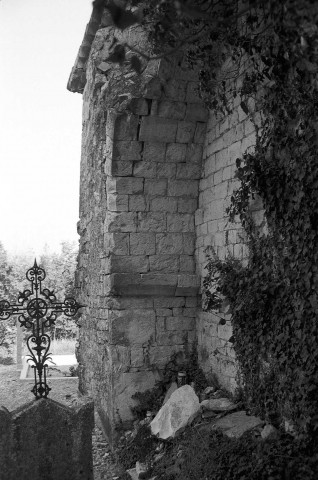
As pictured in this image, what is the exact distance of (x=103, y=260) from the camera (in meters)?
6.16

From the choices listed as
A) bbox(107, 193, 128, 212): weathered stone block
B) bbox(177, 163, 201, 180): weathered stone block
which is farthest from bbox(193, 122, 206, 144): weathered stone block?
bbox(107, 193, 128, 212): weathered stone block

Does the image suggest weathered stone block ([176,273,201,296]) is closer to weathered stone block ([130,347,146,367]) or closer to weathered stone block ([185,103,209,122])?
weathered stone block ([130,347,146,367])

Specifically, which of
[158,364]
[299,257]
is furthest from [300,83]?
[158,364]

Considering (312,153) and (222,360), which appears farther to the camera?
(222,360)

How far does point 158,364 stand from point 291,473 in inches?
108

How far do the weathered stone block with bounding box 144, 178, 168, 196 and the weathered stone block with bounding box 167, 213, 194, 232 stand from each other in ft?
0.98

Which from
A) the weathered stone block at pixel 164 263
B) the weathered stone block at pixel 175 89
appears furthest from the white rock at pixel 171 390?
the weathered stone block at pixel 175 89

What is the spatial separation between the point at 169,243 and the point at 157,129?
1327 mm

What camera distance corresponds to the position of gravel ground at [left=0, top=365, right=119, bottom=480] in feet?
16.3

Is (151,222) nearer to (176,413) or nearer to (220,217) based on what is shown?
(220,217)

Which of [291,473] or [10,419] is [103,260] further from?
[291,473]

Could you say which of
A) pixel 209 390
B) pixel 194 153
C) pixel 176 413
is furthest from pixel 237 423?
pixel 194 153

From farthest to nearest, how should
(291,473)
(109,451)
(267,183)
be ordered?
(109,451)
(267,183)
(291,473)

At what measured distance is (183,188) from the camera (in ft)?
20.1
